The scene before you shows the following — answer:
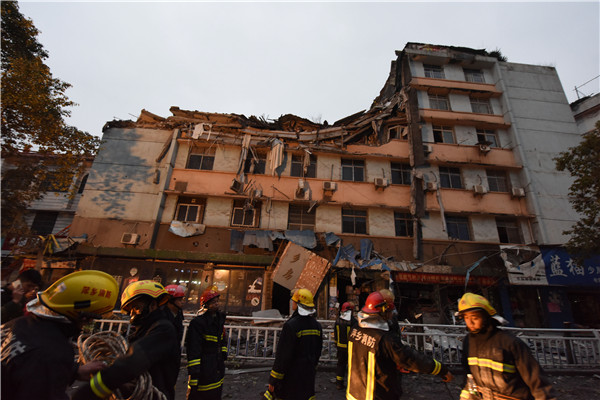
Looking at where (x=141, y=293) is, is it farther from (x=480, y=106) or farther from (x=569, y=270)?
(x=480, y=106)

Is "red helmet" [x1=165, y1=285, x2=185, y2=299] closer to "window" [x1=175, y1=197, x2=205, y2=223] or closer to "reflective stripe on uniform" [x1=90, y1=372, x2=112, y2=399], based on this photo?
"reflective stripe on uniform" [x1=90, y1=372, x2=112, y2=399]

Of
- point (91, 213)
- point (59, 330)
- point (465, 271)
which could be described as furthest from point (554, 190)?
point (91, 213)

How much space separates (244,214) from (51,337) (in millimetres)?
12891

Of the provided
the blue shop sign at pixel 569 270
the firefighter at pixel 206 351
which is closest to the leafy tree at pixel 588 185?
the blue shop sign at pixel 569 270

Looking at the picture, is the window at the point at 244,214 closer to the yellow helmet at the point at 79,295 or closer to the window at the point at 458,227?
the window at the point at 458,227

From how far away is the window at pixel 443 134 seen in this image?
17048mm

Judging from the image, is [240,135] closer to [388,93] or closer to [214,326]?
[388,93]

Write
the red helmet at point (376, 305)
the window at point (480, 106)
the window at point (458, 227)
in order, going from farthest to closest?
1. the window at point (480, 106)
2. the window at point (458, 227)
3. the red helmet at point (376, 305)

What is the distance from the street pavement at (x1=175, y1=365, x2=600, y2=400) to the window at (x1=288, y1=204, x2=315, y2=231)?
836 cm

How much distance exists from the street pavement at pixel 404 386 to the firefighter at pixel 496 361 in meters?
3.18

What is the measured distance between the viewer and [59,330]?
6.07 feet

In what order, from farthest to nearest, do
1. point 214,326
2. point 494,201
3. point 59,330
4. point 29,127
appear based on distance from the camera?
1. point 494,201
2. point 29,127
3. point 214,326
4. point 59,330

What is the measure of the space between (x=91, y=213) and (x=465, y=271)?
763 inches

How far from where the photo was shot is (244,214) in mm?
14586
